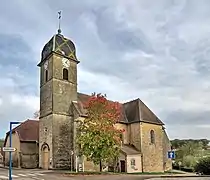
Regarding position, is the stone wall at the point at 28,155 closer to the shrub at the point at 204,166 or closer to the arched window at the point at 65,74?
the arched window at the point at 65,74

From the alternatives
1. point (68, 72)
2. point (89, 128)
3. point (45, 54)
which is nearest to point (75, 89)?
point (68, 72)

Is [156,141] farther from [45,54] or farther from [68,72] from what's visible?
[45,54]

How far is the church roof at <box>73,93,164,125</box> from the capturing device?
146 feet

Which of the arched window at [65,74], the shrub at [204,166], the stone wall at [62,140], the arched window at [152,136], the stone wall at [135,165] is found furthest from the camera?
the arched window at [152,136]

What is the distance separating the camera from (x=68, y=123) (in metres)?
39.8

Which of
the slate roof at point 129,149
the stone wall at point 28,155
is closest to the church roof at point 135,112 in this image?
the slate roof at point 129,149

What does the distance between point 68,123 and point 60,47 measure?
10505 mm

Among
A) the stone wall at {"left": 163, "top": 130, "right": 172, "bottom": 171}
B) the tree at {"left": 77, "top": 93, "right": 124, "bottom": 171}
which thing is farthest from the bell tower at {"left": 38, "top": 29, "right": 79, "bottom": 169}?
the stone wall at {"left": 163, "top": 130, "right": 172, "bottom": 171}

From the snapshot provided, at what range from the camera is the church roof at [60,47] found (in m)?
41.2

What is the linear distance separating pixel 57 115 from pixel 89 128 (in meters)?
7.83

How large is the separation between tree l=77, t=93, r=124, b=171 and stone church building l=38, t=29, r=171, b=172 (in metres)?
5.13

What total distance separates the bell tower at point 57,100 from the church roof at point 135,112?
10.2 feet

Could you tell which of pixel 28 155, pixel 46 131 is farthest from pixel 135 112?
pixel 28 155

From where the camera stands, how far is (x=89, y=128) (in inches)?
1284
